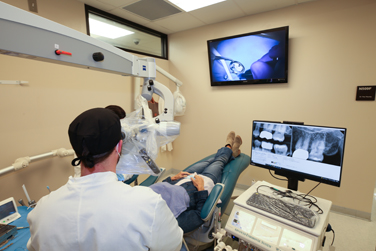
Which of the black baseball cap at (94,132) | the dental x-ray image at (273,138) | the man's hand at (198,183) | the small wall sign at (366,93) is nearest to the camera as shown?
the black baseball cap at (94,132)

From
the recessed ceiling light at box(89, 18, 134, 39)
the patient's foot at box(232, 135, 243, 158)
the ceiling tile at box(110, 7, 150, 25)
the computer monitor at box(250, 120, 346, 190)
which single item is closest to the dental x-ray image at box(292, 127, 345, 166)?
the computer monitor at box(250, 120, 346, 190)

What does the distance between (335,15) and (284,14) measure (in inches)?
21.6

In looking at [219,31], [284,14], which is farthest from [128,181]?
[284,14]

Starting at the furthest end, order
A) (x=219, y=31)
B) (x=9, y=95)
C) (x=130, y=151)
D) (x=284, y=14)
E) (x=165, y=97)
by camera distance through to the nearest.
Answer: (x=219, y=31) → (x=284, y=14) → (x=9, y=95) → (x=165, y=97) → (x=130, y=151)

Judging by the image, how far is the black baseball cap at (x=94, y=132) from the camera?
0.72 metres

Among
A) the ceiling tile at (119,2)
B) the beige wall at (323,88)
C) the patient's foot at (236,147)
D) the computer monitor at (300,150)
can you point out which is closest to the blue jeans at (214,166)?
the patient's foot at (236,147)

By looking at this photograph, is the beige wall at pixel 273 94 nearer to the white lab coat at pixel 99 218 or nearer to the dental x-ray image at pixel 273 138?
the dental x-ray image at pixel 273 138

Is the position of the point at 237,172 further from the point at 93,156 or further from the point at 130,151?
the point at 93,156

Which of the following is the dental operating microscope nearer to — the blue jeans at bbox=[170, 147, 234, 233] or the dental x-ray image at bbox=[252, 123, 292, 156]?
the blue jeans at bbox=[170, 147, 234, 233]

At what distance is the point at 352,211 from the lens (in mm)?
2369

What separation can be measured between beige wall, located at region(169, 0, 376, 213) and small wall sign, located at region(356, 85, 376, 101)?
50 mm

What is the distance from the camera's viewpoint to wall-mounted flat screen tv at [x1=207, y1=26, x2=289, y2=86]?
2.49 metres

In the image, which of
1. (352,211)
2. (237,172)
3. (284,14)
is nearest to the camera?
(237,172)

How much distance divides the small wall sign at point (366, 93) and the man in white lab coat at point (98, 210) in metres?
2.54
